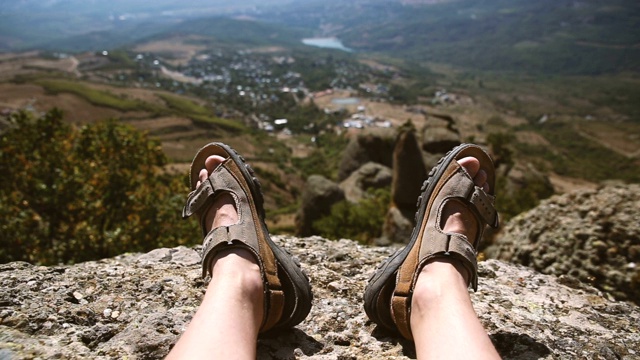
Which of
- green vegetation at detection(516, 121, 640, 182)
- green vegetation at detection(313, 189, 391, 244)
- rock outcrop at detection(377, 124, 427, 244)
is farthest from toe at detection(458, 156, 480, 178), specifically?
green vegetation at detection(516, 121, 640, 182)

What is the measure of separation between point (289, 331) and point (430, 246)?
1082mm

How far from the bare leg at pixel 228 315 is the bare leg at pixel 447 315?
2.87 ft

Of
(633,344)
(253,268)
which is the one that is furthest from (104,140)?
(633,344)

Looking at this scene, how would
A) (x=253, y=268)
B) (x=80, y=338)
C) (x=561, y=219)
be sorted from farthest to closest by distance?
1. (x=561, y=219)
2. (x=253, y=268)
3. (x=80, y=338)

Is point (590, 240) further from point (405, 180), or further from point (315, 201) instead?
point (315, 201)

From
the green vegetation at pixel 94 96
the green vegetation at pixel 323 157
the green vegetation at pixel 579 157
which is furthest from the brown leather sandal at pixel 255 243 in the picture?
the green vegetation at pixel 94 96

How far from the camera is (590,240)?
14.1ft

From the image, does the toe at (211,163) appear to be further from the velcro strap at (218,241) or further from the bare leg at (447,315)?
the bare leg at (447,315)

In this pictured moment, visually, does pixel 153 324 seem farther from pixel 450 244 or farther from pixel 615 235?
pixel 615 235

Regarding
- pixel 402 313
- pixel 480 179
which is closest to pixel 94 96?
pixel 480 179

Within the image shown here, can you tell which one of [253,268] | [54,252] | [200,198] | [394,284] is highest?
[200,198]

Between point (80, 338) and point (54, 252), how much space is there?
6.04 m

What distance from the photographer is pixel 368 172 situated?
84.7ft

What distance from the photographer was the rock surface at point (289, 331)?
7.45 ft
